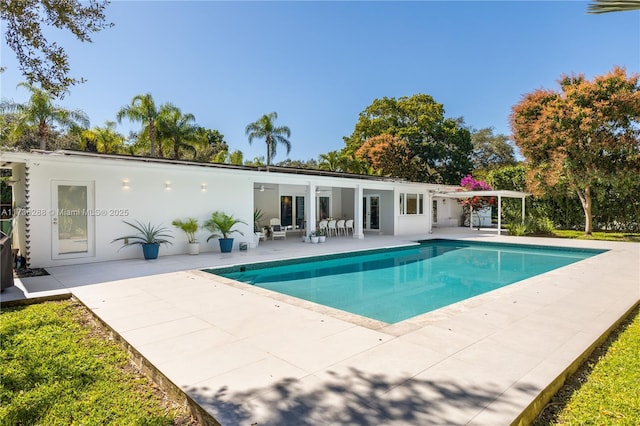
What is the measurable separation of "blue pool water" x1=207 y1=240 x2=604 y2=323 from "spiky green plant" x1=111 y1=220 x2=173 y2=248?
3.15 metres

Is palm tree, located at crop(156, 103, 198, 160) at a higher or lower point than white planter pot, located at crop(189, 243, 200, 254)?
higher

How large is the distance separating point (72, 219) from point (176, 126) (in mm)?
15617

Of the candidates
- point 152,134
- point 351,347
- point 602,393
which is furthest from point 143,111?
point 602,393

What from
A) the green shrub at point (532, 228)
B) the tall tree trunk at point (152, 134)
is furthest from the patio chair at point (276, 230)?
the green shrub at point (532, 228)

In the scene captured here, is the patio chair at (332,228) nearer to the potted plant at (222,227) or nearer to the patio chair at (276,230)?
the patio chair at (276,230)

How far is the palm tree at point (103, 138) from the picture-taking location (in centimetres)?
2261

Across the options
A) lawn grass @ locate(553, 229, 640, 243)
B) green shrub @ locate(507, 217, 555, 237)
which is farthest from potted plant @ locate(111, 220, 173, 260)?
lawn grass @ locate(553, 229, 640, 243)

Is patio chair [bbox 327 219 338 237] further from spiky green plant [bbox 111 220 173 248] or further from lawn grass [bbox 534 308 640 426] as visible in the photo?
lawn grass [bbox 534 308 640 426]

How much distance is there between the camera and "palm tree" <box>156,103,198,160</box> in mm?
23562

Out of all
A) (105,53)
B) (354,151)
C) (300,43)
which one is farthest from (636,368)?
(354,151)

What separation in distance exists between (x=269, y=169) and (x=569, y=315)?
1091 centimetres

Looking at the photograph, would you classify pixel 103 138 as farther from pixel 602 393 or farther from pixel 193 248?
pixel 602 393

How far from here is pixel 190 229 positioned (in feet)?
38.0

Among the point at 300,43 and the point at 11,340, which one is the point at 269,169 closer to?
the point at 300,43
